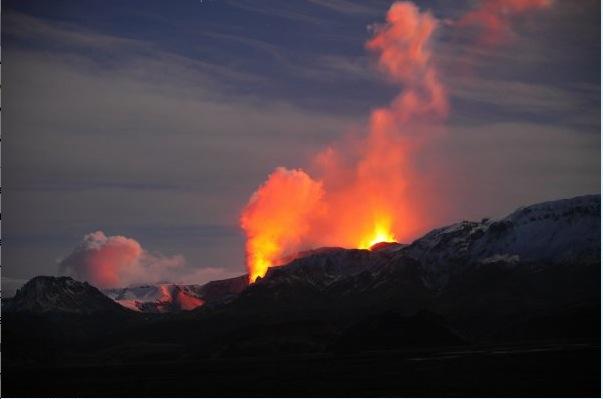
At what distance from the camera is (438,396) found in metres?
195

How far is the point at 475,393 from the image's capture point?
197m

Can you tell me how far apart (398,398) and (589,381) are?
40929 mm

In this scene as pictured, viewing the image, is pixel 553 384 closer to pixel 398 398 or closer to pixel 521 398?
pixel 521 398

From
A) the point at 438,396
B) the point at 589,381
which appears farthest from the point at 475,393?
the point at 589,381

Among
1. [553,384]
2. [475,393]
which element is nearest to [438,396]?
[475,393]

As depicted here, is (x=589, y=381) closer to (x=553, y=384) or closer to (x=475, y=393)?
(x=553, y=384)

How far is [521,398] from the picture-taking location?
182000 millimetres

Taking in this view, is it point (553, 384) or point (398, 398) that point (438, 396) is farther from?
point (553, 384)

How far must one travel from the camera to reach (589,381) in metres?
199

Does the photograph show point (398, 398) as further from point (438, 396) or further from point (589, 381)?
point (589, 381)

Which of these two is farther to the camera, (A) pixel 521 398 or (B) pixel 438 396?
(B) pixel 438 396

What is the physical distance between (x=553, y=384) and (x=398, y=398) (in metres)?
33.1

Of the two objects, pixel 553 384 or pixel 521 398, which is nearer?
pixel 521 398

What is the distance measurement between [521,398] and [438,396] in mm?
19644
